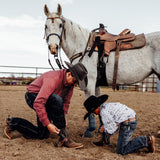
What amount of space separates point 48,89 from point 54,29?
1.44 meters

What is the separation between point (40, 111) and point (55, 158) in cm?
60

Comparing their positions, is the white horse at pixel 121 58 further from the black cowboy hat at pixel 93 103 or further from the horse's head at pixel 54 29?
the black cowboy hat at pixel 93 103

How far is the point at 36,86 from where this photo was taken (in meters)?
3.11

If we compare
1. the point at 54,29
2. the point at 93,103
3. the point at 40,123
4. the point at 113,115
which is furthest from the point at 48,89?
the point at 54,29

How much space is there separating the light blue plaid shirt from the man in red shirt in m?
0.44

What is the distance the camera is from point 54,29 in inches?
146

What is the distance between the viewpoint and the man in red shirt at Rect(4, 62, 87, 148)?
8.78ft

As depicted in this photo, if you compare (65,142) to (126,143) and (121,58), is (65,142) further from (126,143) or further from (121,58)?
(121,58)

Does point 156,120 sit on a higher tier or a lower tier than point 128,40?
lower

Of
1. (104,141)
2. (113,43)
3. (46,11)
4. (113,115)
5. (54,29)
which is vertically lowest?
(104,141)

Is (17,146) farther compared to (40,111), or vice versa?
(17,146)

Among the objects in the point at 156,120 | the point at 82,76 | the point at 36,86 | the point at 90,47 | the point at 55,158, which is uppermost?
the point at 90,47

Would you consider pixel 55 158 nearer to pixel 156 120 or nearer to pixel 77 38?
pixel 77 38

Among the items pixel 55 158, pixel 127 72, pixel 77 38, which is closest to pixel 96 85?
pixel 127 72
